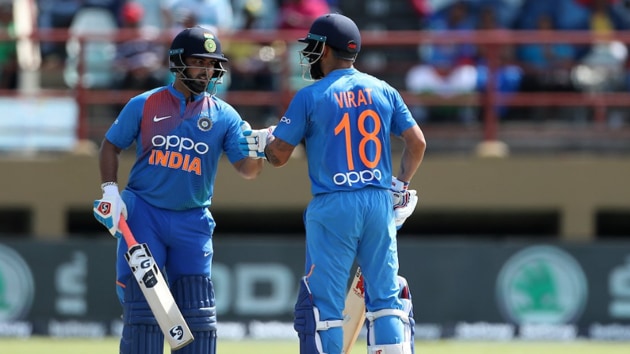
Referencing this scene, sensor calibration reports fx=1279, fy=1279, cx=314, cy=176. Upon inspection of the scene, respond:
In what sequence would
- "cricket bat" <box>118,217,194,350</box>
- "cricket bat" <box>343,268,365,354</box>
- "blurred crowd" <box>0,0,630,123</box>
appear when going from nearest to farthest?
"cricket bat" <box>118,217,194,350</box>, "cricket bat" <box>343,268,365,354</box>, "blurred crowd" <box>0,0,630,123</box>

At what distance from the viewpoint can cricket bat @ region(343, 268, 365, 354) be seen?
7.57 metres

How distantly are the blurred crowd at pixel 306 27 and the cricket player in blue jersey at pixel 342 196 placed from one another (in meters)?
5.92

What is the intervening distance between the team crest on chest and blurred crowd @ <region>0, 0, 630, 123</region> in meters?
5.59

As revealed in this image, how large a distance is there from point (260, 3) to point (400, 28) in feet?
5.37

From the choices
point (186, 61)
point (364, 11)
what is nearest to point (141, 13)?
point (364, 11)

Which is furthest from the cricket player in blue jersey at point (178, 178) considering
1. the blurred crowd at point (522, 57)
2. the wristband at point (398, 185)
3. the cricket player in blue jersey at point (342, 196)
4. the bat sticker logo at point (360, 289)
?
the blurred crowd at point (522, 57)

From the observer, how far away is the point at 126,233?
23.8ft

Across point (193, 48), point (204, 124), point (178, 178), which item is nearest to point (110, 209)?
point (178, 178)

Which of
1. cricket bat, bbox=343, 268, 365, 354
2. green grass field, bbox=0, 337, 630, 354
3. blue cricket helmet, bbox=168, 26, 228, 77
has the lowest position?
green grass field, bbox=0, 337, 630, 354

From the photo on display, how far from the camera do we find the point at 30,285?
41.9 ft

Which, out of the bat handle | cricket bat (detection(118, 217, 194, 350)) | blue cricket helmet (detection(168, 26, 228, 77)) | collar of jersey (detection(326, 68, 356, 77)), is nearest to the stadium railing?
blue cricket helmet (detection(168, 26, 228, 77))

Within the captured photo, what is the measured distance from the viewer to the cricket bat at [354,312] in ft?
24.8

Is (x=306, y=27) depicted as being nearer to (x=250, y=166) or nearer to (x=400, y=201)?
(x=250, y=166)

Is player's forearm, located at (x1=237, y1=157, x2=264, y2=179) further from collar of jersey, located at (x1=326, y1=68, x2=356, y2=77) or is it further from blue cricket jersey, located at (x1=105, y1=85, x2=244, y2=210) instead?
collar of jersey, located at (x1=326, y1=68, x2=356, y2=77)
